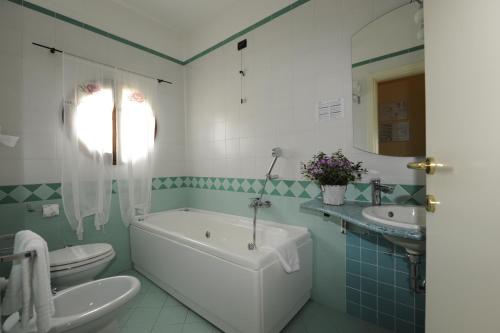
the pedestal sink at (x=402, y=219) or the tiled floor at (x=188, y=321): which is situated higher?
the pedestal sink at (x=402, y=219)

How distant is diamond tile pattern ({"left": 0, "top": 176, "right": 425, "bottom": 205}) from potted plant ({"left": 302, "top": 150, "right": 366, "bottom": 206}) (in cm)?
13

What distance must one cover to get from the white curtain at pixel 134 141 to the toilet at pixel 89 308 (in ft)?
2.84

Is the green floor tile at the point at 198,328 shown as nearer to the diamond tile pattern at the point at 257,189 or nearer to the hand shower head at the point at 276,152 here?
the diamond tile pattern at the point at 257,189

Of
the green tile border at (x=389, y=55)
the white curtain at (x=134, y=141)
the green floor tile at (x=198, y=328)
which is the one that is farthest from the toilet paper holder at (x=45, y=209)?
the green tile border at (x=389, y=55)

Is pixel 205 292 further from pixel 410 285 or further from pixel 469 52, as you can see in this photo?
pixel 469 52

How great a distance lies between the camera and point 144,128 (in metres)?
2.25

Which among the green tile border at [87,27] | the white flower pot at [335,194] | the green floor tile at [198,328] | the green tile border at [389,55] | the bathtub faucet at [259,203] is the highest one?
the green tile border at [87,27]

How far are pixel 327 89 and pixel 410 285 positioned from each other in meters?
1.42

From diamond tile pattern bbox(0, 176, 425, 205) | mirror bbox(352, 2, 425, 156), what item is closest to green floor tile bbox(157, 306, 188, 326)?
diamond tile pattern bbox(0, 176, 425, 205)

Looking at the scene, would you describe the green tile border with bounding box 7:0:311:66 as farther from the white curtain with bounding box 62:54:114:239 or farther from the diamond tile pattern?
the diamond tile pattern

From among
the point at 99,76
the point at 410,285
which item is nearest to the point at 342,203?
the point at 410,285

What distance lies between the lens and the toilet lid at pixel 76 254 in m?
1.54

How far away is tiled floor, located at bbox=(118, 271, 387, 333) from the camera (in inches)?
58.1

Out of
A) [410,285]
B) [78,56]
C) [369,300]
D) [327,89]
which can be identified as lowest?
[369,300]
